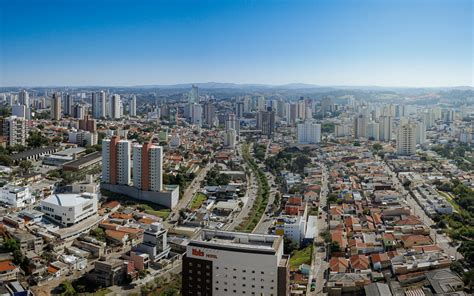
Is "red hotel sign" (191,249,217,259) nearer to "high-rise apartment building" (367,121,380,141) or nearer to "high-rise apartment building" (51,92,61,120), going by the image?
"high-rise apartment building" (367,121,380,141)

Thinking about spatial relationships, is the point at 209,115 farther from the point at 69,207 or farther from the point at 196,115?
the point at 69,207

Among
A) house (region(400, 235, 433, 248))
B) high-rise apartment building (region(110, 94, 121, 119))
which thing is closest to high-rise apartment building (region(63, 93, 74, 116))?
high-rise apartment building (region(110, 94, 121, 119))

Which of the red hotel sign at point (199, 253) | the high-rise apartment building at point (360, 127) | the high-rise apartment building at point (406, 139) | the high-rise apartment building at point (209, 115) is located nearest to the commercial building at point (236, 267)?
the red hotel sign at point (199, 253)

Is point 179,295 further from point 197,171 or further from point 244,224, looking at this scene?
point 197,171

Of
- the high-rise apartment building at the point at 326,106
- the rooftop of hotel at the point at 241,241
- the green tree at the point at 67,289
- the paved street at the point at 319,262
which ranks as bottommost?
the green tree at the point at 67,289

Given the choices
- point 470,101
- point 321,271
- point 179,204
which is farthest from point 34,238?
point 470,101

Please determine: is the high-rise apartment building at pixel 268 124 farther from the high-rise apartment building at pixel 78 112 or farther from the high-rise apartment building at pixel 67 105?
the high-rise apartment building at pixel 67 105
